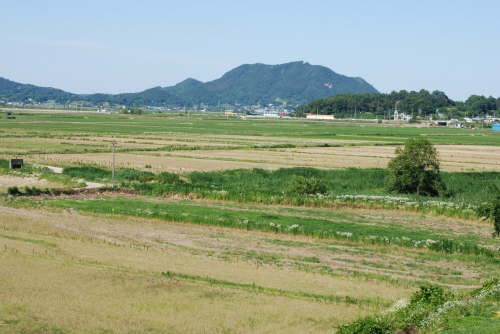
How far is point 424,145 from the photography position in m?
42.9

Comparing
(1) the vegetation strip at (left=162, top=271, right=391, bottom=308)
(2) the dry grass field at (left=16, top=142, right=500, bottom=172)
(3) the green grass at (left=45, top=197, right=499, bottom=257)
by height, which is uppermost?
(2) the dry grass field at (left=16, top=142, right=500, bottom=172)

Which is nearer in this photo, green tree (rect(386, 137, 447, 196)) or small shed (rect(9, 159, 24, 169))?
green tree (rect(386, 137, 447, 196))

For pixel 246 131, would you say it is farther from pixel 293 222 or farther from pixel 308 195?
pixel 293 222

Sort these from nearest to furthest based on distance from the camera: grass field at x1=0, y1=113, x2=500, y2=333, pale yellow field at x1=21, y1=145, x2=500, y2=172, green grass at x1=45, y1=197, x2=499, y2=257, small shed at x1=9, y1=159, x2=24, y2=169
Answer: grass field at x1=0, y1=113, x2=500, y2=333
green grass at x1=45, y1=197, x2=499, y2=257
small shed at x1=9, y1=159, x2=24, y2=169
pale yellow field at x1=21, y1=145, x2=500, y2=172

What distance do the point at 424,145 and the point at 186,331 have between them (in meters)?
31.7

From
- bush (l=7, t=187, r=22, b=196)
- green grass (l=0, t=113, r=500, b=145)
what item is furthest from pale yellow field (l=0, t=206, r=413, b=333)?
green grass (l=0, t=113, r=500, b=145)

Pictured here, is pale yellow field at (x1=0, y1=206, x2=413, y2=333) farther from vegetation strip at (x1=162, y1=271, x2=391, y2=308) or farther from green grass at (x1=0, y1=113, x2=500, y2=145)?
green grass at (x1=0, y1=113, x2=500, y2=145)

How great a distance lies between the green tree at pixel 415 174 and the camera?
41.3m

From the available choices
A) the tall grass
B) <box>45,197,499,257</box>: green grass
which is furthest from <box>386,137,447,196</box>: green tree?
<box>45,197,499,257</box>: green grass

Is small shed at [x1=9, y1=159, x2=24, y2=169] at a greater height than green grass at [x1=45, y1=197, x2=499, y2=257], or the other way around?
small shed at [x1=9, y1=159, x2=24, y2=169]

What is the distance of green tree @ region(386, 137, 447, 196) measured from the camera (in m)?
41.3

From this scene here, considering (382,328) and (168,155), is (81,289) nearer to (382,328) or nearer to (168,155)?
(382,328)

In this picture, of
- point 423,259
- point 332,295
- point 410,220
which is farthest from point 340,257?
point 410,220

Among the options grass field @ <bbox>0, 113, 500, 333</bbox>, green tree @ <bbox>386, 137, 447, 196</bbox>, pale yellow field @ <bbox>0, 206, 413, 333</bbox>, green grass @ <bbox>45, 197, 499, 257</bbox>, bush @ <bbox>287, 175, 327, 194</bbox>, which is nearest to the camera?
pale yellow field @ <bbox>0, 206, 413, 333</bbox>
